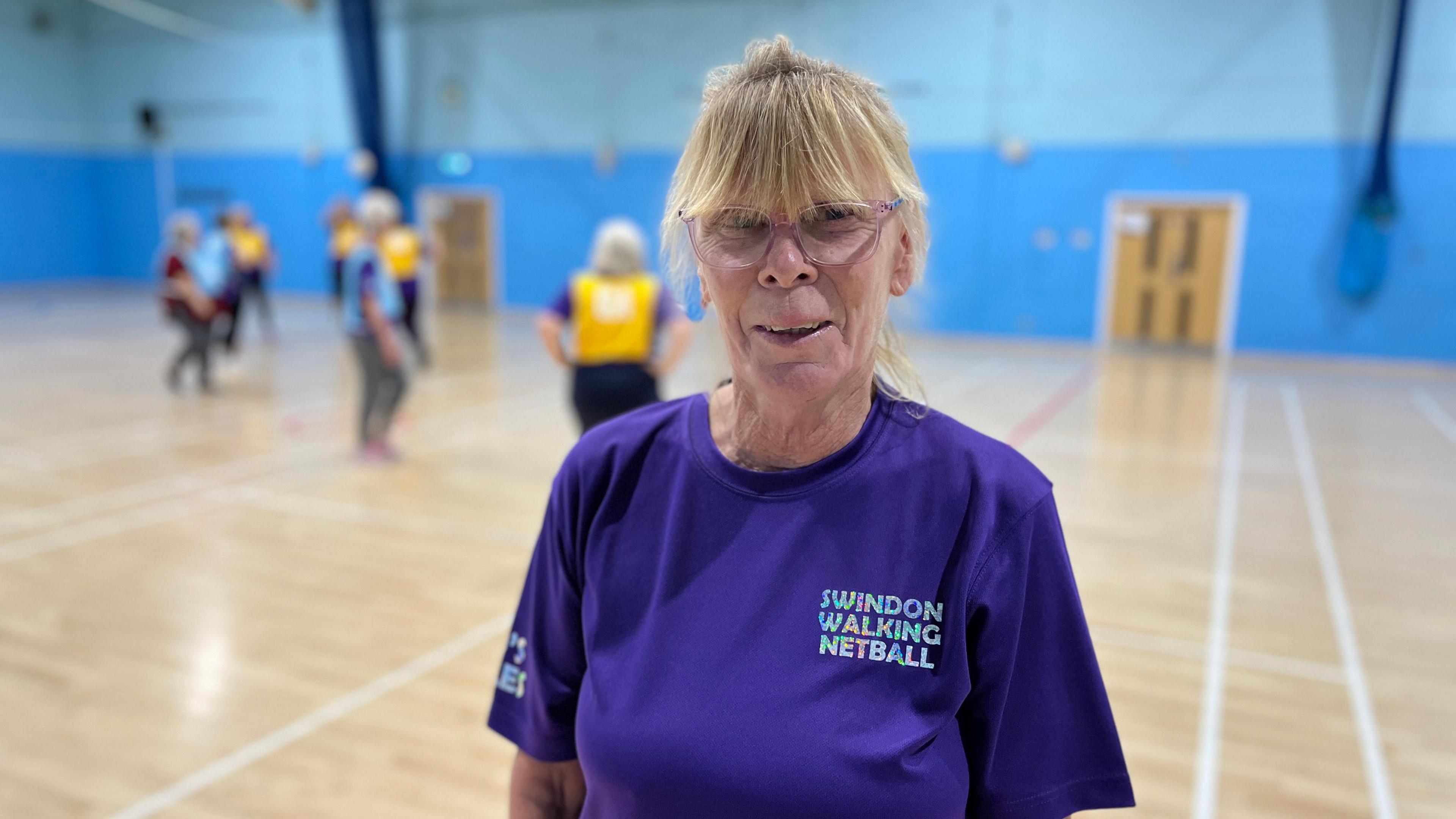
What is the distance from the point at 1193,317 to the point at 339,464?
1261 cm

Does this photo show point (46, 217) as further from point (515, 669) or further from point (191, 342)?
point (515, 669)

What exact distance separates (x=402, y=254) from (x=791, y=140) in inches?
475

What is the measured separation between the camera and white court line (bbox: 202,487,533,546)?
5.71m

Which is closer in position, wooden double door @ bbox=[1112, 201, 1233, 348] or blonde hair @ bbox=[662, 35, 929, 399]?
blonde hair @ bbox=[662, 35, 929, 399]

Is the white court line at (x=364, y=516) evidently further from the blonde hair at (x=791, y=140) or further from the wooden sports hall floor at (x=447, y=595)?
the blonde hair at (x=791, y=140)

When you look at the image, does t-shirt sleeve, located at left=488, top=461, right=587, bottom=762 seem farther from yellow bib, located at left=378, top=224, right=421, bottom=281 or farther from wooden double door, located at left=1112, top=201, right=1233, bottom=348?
wooden double door, located at left=1112, top=201, right=1233, bottom=348

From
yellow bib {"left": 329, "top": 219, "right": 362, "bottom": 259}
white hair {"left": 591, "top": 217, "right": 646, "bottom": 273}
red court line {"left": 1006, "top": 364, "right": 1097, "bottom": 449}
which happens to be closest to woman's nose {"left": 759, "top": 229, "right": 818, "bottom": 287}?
white hair {"left": 591, "top": 217, "right": 646, "bottom": 273}

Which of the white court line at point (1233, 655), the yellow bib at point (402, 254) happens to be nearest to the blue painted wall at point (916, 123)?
the yellow bib at point (402, 254)

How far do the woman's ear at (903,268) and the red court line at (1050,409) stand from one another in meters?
6.15

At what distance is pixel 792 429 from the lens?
1.24 metres

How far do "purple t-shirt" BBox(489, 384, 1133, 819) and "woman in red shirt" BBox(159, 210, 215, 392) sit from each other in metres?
10.2

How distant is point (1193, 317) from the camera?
1477cm

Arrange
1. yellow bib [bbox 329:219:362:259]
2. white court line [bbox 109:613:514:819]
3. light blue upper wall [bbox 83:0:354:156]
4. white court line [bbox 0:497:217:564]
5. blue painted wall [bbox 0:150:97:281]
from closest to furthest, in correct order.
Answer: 1. white court line [bbox 109:613:514:819]
2. white court line [bbox 0:497:217:564]
3. yellow bib [bbox 329:219:362:259]
4. light blue upper wall [bbox 83:0:354:156]
5. blue painted wall [bbox 0:150:97:281]

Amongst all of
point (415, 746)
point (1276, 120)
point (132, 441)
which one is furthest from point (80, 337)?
point (1276, 120)
